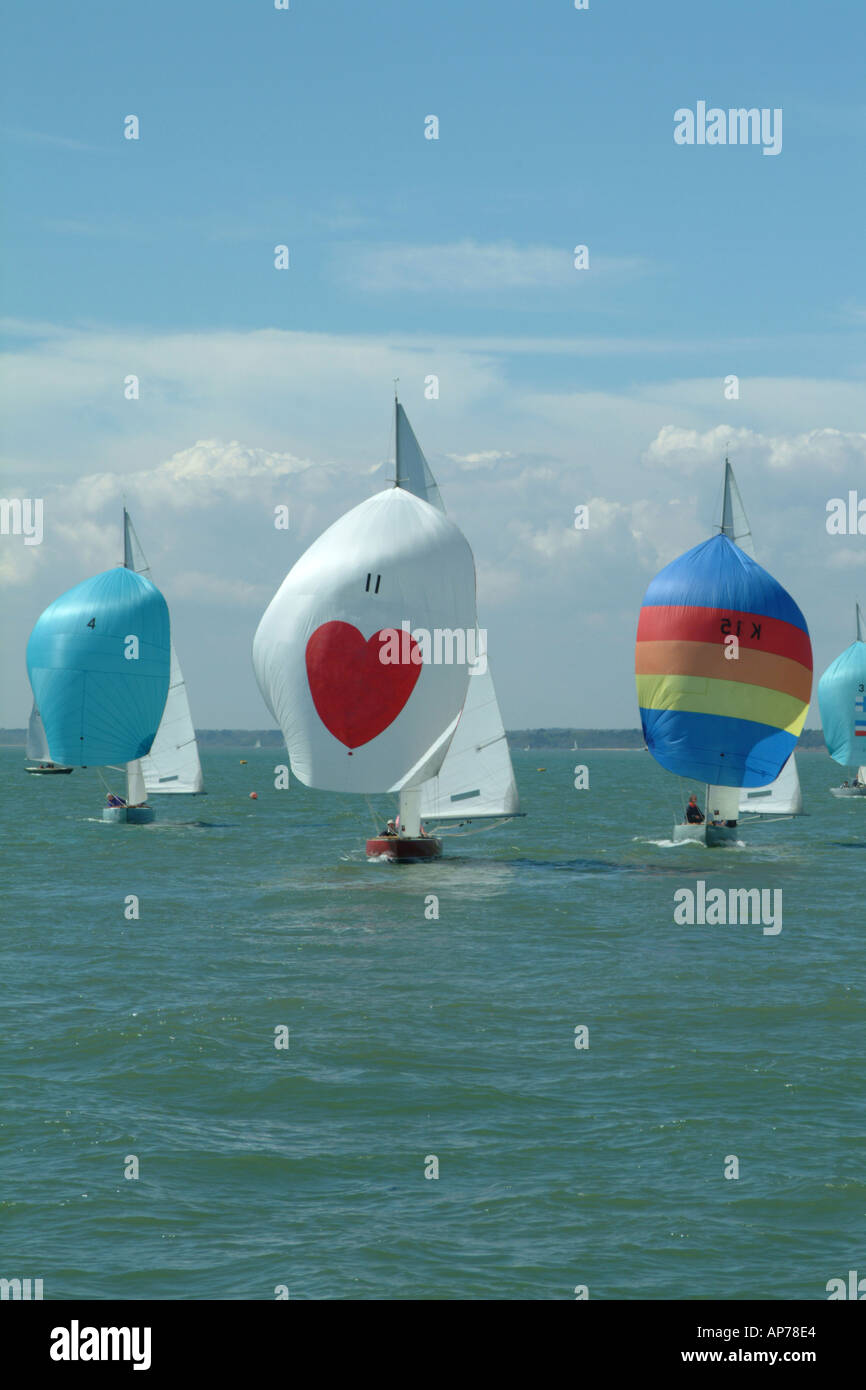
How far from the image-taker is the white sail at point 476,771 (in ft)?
149

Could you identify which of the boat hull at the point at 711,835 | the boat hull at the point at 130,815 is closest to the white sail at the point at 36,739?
the boat hull at the point at 130,815

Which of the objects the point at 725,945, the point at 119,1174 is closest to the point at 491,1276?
the point at 119,1174

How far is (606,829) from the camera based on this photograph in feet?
235

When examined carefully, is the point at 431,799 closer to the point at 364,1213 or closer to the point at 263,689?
the point at 263,689

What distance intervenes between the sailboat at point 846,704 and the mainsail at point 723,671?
4588 centimetres

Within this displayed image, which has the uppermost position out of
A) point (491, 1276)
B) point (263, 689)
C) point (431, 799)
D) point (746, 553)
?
point (746, 553)

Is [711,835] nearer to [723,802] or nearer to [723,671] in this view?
[723,802]

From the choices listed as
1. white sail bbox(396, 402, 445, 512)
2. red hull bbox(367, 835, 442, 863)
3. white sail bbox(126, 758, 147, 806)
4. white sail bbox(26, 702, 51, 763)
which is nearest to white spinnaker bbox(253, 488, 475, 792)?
white sail bbox(396, 402, 445, 512)

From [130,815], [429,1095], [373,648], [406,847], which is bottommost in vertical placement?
[429,1095]

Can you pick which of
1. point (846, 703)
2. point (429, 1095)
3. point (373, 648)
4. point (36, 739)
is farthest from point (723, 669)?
point (36, 739)

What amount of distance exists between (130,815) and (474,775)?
26.0 m

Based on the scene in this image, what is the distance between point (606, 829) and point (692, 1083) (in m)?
50.2

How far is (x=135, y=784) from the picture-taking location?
65750mm

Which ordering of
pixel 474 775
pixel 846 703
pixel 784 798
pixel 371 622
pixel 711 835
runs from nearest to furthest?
pixel 371 622
pixel 474 775
pixel 711 835
pixel 784 798
pixel 846 703
